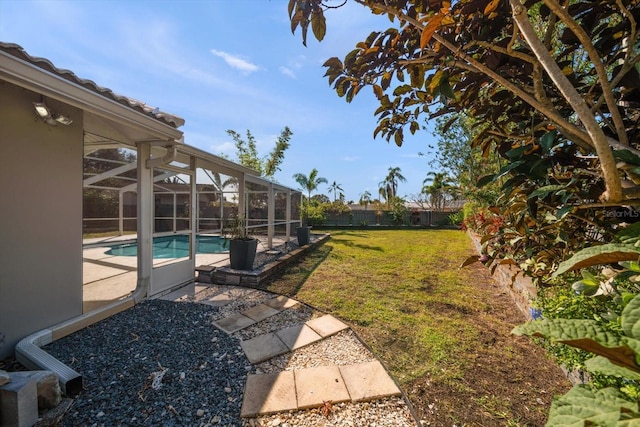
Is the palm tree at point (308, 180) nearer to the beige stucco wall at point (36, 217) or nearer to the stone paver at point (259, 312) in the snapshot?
the stone paver at point (259, 312)

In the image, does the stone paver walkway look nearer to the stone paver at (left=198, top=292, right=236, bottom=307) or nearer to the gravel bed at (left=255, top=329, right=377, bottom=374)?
the gravel bed at (left=255, top=329, right=377, bottom=374)

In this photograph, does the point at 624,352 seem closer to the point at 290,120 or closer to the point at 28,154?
the point at 28,154

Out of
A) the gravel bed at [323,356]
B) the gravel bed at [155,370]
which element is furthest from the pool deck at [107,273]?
the gravel bed at [323,356]

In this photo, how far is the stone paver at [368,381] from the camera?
253cm

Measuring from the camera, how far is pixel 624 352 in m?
0.85

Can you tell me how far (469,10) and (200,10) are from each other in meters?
4.26

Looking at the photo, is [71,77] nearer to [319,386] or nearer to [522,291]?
[319,386]

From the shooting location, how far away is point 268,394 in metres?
2.53

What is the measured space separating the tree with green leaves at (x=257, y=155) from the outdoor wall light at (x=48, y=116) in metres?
12.8

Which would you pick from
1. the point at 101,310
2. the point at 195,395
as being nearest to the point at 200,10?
the point at 101,310

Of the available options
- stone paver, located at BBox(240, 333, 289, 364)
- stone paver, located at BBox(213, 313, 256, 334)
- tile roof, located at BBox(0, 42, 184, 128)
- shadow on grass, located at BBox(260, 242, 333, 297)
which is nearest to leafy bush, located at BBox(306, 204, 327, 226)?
shadow on grass, located at BBox(260, 242, 333, 297)

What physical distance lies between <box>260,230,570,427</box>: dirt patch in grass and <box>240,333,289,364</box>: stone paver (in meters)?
1.05

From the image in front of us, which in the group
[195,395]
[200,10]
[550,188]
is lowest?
[195,395]

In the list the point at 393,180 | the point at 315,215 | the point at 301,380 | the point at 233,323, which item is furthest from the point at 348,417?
the point at 393,180
